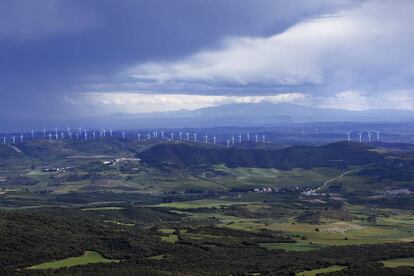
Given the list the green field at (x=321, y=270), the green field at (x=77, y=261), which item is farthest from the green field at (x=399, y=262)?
the green field at (x=77, y=261)

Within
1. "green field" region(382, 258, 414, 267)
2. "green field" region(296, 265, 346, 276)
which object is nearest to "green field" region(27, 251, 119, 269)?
"green field" region(296, 265, 346, 276)

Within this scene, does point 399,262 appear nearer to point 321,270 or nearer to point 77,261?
point 321,270

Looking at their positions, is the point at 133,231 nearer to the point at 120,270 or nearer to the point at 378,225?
the point at 120,270

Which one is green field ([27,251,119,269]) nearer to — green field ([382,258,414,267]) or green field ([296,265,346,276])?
green field ([296,265,346,276])

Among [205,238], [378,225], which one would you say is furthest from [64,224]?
[378,225]

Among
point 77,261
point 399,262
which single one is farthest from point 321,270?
point 77,261

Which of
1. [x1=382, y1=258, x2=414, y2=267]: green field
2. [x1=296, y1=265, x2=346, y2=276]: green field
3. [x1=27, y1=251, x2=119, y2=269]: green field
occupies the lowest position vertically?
[x1=382, y1=258, x2=414, y2=267]: green field

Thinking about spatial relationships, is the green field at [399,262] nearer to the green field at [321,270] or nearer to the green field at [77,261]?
the green field at [321,270]

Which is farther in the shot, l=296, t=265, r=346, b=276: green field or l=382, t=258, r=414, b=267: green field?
l=382, t=258, r=414, b=267: green field
